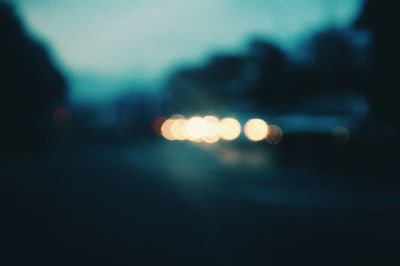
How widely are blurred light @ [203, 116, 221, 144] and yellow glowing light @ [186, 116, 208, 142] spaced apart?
39cm

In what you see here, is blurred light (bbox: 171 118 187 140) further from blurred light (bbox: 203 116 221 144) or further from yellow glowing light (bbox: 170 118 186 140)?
blurred light (bbox: 203 116 221 144)

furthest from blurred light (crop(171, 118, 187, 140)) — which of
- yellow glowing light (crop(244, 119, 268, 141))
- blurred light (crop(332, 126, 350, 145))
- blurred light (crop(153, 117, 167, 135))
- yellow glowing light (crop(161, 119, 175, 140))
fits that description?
blurred light (crop(332, 126, 350, 145))

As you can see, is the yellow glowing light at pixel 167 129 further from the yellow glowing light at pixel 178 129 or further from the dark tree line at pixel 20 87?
the dark tree line at pixel 20 87

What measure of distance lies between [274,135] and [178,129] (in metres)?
20.2

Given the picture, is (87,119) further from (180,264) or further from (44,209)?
(180,264)

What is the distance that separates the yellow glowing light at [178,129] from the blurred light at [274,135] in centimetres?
1657

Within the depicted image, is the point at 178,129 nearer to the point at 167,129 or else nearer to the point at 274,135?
→ the point at 167,129

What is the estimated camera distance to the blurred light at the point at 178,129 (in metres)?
36.6

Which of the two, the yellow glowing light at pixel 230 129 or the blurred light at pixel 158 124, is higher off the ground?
the blurred light at pixel 158 124

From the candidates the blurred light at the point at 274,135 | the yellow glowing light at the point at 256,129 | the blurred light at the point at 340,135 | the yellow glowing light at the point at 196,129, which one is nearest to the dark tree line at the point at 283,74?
the yellow glowing light at the point at 196,129

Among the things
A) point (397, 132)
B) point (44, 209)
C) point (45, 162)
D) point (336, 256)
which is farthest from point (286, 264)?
point (45, 162)

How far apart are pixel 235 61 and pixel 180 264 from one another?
70033 mm

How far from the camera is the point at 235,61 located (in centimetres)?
7581

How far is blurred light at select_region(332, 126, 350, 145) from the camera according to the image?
54.0ft
